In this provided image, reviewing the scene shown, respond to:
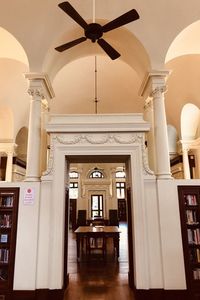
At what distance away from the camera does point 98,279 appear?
521 cm

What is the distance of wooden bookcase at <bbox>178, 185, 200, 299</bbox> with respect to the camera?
4219 millimetres

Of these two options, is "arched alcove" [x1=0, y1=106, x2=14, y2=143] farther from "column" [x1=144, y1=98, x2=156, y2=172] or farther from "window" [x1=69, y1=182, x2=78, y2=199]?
"window" [x1=69, y1=182, x2=78, y2=199]

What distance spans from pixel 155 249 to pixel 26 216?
2.35m

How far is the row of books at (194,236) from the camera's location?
441 cm

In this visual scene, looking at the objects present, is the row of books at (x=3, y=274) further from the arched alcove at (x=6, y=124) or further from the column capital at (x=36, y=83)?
the arched alcove at (x=6, y=124)

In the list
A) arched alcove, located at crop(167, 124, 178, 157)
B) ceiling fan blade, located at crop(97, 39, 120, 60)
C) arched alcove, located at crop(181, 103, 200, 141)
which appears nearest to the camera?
ceiling fan blade, located at crop(97, 39, 120, 60)

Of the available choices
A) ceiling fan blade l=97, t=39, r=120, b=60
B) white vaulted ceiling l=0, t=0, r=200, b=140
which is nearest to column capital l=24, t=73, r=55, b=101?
white vaulted ceiling l=0, t=0, r=200, b=140

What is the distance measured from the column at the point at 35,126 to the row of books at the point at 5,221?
0.75 meters

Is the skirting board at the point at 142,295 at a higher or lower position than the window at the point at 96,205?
lower

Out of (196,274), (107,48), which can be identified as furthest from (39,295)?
(107,48)

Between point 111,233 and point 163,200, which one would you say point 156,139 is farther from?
point 111,233

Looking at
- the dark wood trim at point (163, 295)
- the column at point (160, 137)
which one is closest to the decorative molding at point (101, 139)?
the column at point (160, 137)

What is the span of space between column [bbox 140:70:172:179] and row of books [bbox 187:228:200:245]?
1032 mm

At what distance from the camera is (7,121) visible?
8.77 meters
